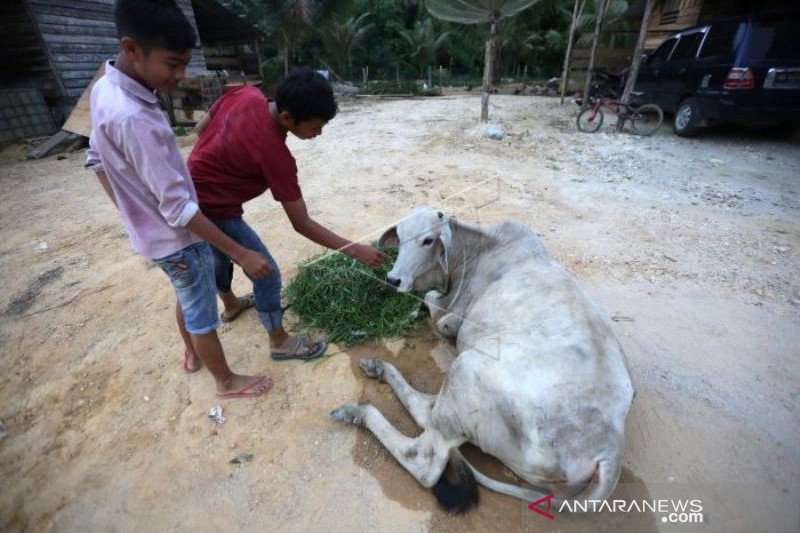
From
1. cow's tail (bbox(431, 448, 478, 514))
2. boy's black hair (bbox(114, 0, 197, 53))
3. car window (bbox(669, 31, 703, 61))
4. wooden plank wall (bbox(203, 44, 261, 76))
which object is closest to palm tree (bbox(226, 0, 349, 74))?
wooden plank wall (bbox(203, 44, 261, 76))

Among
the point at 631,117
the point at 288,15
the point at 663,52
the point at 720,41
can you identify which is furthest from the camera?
the point at 288,15

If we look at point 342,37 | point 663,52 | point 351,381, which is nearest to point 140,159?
point 351,381

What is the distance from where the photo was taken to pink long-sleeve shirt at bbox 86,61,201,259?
168 centimetres

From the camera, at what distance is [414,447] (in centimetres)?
228

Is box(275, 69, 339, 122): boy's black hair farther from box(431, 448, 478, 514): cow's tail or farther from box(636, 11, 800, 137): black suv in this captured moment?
box(636, 11, 800, 137): black suv

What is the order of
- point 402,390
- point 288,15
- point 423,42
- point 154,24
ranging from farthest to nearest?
1. point 423,42
2. point 288,15
3. point 402,390
4. point 154,24

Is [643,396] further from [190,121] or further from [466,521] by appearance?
[190,121]

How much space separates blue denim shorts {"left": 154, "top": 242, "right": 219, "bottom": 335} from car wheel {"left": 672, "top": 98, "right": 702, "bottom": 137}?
9339 millimetres

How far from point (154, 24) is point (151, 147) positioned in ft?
1.59

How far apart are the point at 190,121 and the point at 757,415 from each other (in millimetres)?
13028

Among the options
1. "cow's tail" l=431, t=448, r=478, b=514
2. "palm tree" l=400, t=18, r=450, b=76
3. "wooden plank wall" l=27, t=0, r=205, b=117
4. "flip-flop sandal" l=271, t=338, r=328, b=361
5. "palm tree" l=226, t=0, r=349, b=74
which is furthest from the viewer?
"palm tree" l=400, t=18, r=450, b=76

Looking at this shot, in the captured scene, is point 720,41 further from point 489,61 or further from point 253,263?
point 253,263

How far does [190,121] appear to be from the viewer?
11320mm

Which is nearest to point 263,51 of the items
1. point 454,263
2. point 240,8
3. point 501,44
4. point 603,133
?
point 240,8
